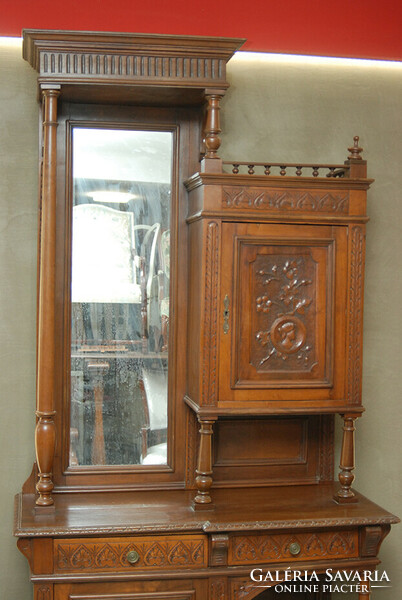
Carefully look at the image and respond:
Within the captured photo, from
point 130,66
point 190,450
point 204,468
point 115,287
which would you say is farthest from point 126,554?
point 130,66

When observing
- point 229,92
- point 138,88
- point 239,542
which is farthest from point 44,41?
point 239,542

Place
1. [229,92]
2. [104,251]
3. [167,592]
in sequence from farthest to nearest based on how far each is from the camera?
1. [229,92]
2. [104,251]
3. [167,592]

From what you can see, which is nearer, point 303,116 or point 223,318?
point 223,318

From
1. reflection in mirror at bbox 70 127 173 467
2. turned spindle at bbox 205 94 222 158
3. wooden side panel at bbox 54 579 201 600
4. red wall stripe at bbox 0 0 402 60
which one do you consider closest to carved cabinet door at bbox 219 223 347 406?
turned spindle at bbox 205 94 222 158

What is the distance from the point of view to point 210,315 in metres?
2.95

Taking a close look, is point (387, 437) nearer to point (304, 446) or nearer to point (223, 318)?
point (304, 446)

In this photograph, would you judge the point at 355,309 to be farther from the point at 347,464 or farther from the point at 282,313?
the point at 347,464

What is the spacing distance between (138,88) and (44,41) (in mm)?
418

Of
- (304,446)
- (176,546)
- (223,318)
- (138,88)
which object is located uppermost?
(138,88)

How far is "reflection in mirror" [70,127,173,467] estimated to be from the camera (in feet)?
10.5

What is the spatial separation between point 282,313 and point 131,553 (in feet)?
3.78

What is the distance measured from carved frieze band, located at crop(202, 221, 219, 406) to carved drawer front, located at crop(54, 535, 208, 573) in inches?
22.8

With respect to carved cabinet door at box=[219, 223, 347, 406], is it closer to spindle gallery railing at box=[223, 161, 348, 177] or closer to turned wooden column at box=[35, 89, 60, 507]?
spindle gallery railing at box=[223, 161, 348, 177]

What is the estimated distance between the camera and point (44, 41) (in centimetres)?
287
